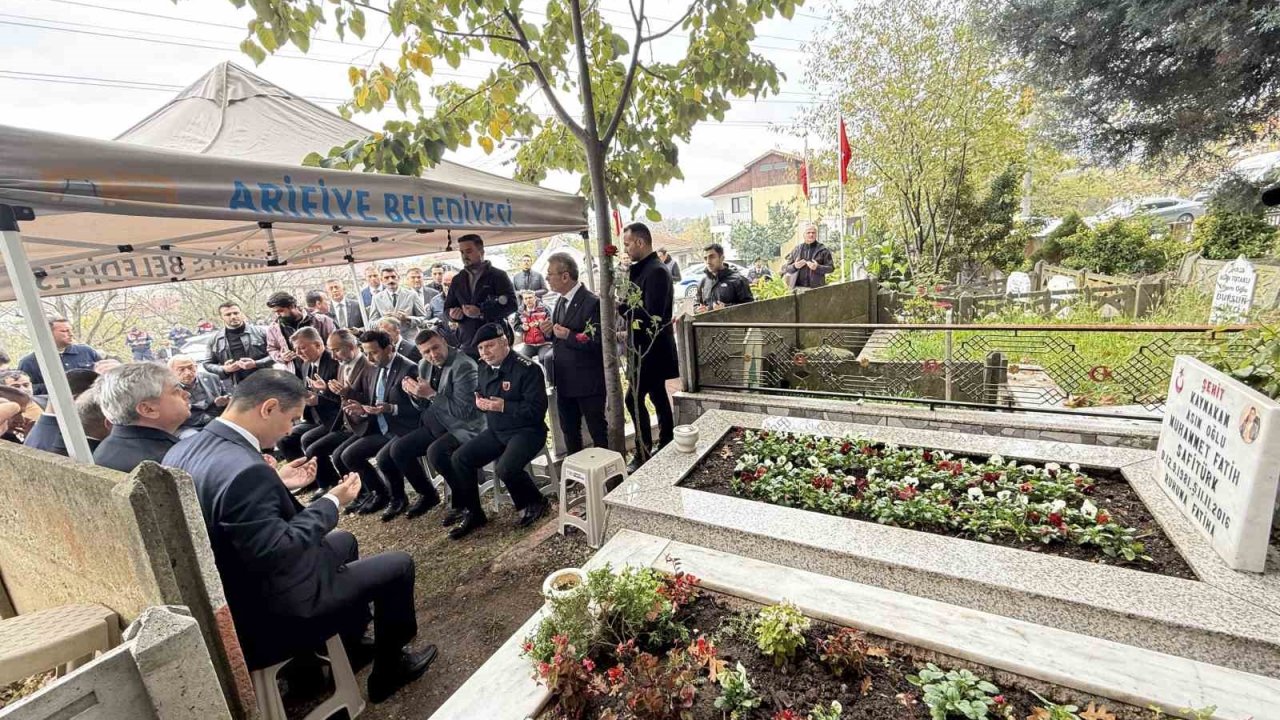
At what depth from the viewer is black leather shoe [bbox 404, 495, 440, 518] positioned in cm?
491

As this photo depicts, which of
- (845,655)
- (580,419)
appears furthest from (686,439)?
(845,655)

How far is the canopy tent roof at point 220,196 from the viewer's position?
2.18 meters

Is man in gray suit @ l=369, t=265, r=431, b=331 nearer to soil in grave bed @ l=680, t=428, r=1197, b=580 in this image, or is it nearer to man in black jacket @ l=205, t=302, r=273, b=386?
man in black jacket @ l=205, t=302, r=273, b=386

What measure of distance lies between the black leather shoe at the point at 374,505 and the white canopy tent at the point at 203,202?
256 cm

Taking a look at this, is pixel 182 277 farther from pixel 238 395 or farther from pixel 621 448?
pixel 621 448

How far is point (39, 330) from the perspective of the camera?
223cm

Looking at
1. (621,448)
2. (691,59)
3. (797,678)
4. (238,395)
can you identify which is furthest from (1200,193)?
(238,395)

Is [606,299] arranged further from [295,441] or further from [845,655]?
[295,441]

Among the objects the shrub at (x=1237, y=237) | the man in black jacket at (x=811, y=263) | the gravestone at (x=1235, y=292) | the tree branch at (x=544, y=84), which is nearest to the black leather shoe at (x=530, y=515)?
the tree branch at (x=544, y=84)

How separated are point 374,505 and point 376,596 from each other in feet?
8.98

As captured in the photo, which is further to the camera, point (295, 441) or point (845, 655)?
point (295, 441)

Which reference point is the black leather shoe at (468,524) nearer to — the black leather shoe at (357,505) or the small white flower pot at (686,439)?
the black leather shoe at (357,505)

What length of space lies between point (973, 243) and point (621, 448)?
46.6ft

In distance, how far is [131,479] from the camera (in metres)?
1.82
